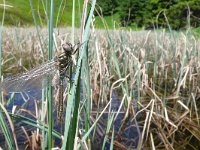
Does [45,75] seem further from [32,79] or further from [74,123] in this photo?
[74,123]

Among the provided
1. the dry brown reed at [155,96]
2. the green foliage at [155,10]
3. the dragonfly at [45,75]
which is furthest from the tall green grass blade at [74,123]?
the green foliage at [155,10]

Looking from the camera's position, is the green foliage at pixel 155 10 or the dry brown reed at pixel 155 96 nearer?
the dry brown reed at pixel 155 96

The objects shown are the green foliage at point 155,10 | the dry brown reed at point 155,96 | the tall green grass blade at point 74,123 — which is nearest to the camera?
the tall green grass blade at point 74,123

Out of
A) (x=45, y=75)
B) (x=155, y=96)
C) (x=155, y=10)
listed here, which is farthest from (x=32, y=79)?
(x=155, y=10)

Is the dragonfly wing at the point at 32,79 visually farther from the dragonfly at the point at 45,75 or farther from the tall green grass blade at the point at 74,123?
the tall green grass blade at the point at 74,123

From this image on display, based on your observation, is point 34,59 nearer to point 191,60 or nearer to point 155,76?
point 155,76

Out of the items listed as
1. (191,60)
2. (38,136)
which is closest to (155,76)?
(191,60)

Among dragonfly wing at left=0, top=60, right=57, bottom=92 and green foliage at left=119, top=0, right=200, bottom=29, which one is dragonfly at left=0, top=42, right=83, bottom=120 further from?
green foliage at left=119, top=0, right=200, bottom=29
